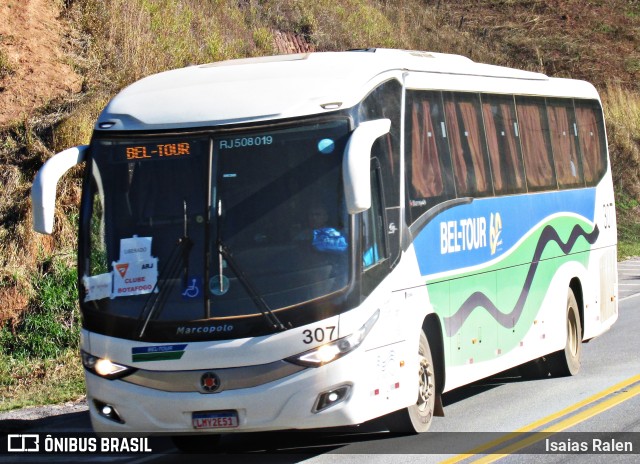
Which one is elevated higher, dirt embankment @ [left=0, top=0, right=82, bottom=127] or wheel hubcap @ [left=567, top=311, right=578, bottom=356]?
dirt embankment @ [left=0, top=0, right=82, bottom=127]

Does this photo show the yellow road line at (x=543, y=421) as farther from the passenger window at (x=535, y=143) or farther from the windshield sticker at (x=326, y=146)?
the windshield sticker at (x=326, y=146)

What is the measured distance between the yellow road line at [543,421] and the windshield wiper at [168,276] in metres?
2.54

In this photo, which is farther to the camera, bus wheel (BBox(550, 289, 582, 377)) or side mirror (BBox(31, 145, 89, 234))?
bus wheel (BBox(550, 289, 582, 377))

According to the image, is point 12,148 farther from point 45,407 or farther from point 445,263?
point 445,263

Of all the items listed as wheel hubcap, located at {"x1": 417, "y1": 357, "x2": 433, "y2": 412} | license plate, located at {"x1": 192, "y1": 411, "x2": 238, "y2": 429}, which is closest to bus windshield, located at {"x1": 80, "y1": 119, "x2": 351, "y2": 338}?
license plate, located at {"x1": 192, "y1": 411, "x2": 238, "y2": 429}

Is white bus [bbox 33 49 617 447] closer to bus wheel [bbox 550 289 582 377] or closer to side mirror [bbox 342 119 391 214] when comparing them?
side mirror [bbox 342 119 391 214]

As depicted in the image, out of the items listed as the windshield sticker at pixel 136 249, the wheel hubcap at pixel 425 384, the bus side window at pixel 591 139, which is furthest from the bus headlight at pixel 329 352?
the bus side window at pixel 591 139

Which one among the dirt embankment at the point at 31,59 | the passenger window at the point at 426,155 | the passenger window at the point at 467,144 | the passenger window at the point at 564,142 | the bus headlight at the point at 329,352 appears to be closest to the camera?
the bus headlight at the point at 329,352

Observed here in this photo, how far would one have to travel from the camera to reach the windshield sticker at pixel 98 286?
30.9ft

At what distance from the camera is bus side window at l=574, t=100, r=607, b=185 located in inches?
623

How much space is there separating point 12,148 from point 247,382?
946 centimetres

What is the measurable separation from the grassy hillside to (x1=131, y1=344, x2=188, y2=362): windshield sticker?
4.24 m

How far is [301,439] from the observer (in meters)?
A: 10.8

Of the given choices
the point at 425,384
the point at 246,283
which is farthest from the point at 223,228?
the point at 425,384
